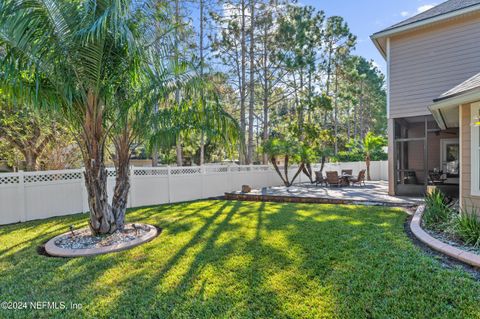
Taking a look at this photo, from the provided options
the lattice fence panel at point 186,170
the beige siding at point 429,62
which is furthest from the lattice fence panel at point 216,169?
the beige siding at point 429,62

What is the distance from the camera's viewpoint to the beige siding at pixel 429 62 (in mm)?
9125

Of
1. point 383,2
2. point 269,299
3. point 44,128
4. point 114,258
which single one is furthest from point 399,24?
point 44,128

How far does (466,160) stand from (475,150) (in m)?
0.29

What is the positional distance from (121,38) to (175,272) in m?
3.97

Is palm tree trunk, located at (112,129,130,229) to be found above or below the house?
below

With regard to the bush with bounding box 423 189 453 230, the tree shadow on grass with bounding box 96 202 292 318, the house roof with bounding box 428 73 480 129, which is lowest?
the tree shadow on grass with bounding box 96 202 292 318

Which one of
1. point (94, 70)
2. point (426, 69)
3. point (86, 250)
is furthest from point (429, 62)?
point (86, 250)

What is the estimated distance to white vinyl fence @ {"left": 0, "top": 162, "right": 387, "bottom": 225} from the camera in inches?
303

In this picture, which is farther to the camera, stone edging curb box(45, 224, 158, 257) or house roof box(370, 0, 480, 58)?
house roof box(370, 0, 480, 58)

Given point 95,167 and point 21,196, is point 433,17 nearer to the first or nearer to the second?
point 95,167

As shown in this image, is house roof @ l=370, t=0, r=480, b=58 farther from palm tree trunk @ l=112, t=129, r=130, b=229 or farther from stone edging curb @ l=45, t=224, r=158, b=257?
stone edging curb @ l=45, t=224, r=158, b=257

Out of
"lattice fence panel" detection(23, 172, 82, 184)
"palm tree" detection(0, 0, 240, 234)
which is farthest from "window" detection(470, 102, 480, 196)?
"lattice fence panel" detection(23, 172, 82, 184)

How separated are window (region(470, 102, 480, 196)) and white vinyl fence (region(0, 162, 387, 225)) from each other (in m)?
9.23

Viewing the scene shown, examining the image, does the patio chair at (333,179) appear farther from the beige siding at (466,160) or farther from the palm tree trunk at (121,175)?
the palm tree trunk at (121,175)
